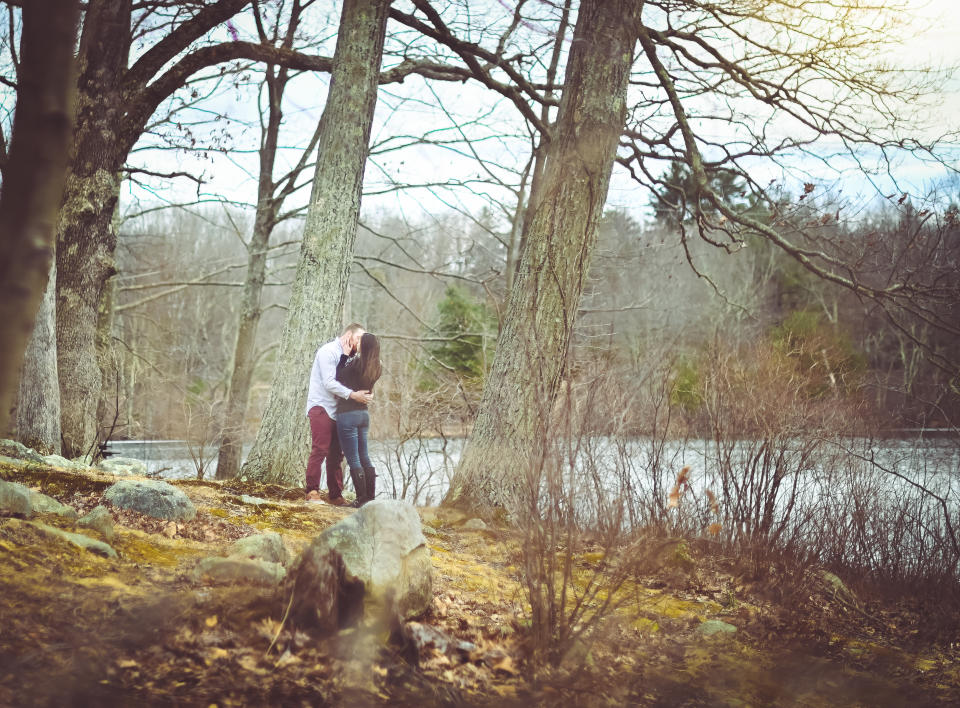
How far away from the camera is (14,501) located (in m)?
3.77

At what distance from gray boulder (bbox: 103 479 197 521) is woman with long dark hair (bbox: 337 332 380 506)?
1.92 m

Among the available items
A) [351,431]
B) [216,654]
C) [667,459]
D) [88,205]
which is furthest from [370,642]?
[667,459]

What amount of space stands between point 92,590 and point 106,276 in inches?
224

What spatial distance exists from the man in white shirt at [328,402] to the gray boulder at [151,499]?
1825 millimetres

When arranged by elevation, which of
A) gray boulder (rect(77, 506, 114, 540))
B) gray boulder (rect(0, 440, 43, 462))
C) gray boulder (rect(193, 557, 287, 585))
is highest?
gray boulder (rect(0, 440, 43, 462))

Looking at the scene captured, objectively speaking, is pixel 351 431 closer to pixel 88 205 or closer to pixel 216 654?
pixel 216 654

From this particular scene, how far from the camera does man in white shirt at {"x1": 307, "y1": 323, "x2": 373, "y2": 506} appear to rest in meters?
6.43

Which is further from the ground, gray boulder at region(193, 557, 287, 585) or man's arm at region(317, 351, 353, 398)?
man's arm at region(317, 351, 353, 398)

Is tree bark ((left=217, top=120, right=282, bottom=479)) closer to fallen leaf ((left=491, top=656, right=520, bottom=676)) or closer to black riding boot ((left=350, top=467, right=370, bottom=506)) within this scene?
black riding boot ((left=350, top=467, right=370, bottom=506))

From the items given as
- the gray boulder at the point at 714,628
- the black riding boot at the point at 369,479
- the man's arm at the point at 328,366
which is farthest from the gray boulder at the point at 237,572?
the black riding boot at the point at 369,479

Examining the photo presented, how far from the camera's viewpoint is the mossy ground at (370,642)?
8.73ft

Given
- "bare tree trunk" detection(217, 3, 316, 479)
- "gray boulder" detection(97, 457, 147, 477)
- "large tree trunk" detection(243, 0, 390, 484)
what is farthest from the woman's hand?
"bare tree trunk" detection(217, 3, 316, 479)

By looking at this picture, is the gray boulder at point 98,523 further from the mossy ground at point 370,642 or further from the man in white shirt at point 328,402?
the man in white shirt at point 328,402

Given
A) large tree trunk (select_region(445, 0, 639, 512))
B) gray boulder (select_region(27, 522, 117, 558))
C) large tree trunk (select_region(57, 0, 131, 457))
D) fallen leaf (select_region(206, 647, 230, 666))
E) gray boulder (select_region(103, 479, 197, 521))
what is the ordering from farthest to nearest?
large tree trunk (select_region(57, 0, 131, 457))
large tree trunk (select_region(445, 0, 639, 512))
gray boulder (select_region(103, 479, 197, 521))
gray boulder (select_region(27, 522, 117, 558))
fallen leaf (select_region(206, 647, 230, 666))
